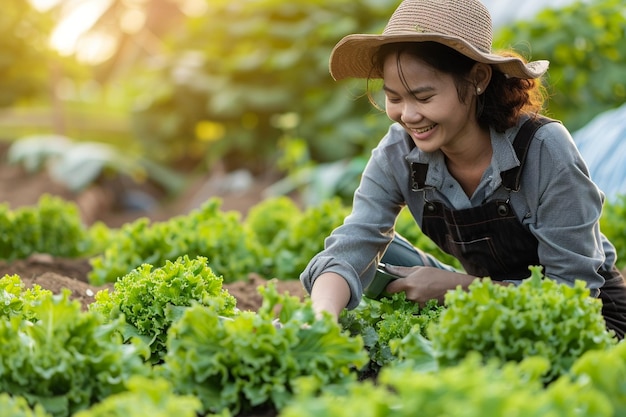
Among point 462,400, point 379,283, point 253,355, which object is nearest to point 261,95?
point 379,283

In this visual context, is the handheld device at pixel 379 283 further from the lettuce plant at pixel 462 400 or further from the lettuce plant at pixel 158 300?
the lettuce plant at pixel 462 400

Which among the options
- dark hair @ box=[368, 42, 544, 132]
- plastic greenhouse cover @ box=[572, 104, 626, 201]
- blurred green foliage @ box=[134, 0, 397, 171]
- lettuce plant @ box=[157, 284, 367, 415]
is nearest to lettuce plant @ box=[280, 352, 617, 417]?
lettuce plant @ box=[157, 284, 367, 415]

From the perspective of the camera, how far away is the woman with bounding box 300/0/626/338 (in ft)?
10.9

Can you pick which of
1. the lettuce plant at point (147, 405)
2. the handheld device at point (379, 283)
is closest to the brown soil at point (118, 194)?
the handheld device at point (379, 283)

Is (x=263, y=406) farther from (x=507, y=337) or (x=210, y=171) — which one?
(x=210, y=171)

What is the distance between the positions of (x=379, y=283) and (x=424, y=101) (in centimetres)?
87

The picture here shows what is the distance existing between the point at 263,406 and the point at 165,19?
19.3 metres

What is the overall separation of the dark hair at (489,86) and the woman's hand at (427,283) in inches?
24.8

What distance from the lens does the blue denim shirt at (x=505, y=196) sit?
3.36m

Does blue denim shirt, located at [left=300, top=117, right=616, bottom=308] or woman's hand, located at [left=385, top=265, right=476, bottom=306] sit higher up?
blue denim shirt, located at [left=300, top=117, right=616, bottom=308]

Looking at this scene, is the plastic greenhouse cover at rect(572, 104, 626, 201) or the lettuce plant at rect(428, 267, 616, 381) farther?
the plastic greenhouse cover at rect(572, 104, 626, 201)

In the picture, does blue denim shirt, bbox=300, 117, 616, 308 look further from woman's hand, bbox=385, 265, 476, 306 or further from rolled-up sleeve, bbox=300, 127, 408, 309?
woman's hand, bbox=385, 265, 476, 306

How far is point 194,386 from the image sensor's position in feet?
9.18

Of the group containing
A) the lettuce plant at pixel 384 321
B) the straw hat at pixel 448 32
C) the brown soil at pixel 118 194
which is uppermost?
the straw hat at pixel 448 32
